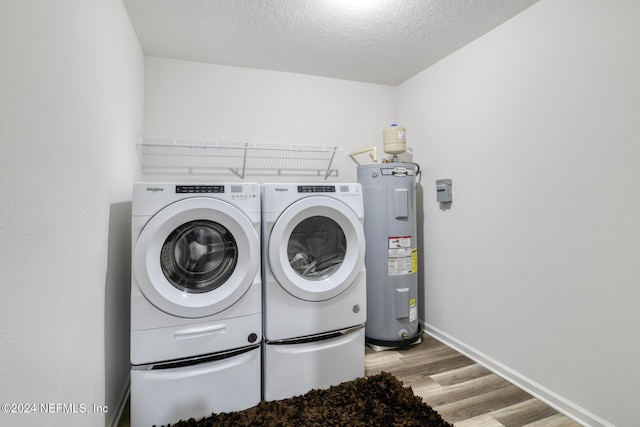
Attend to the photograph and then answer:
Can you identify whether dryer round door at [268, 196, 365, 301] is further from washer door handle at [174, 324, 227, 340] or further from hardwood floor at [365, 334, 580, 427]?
hardwood floor at [365, 334, 580, 427]

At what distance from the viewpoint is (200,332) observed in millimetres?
1505

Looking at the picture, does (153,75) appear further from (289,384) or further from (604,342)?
(604,342)

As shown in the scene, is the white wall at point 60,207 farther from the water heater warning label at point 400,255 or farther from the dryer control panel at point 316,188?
the water heater warning label at point 400,255

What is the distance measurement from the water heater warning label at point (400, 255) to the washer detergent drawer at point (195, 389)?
110cm

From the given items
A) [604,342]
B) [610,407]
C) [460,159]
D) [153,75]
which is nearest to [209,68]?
[153,75]

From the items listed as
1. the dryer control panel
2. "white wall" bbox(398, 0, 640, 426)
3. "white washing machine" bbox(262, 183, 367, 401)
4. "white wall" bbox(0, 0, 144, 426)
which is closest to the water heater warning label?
"white wall" bbox(398, 0, 640, 426)

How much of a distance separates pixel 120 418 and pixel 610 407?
92.2 inches

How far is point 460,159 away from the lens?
7.30 feet

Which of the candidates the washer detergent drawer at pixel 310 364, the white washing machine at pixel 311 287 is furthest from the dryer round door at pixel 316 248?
the washer detergent drawer at pixel 310 364

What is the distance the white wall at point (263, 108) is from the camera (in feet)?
7.65

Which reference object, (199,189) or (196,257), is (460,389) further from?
(199,189)

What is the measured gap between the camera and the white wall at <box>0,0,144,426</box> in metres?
0.74

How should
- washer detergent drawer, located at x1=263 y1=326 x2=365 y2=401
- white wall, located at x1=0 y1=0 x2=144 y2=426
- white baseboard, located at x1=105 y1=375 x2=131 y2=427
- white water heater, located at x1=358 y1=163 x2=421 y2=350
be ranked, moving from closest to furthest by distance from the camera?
1. white wall, located at x1=0 y1=0 x2=144 y2=426
2. white baseboard, located at x1=105 y1=375 x2=131 y2=427
3. washer detergent drawer, located at x1=263 y1=326 x2=365 y2=401
4. white water heater, located at x1=358 y1=163 x2=421 y2=350

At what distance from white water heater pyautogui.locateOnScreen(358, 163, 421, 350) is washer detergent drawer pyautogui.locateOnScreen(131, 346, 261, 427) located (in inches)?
38.4
